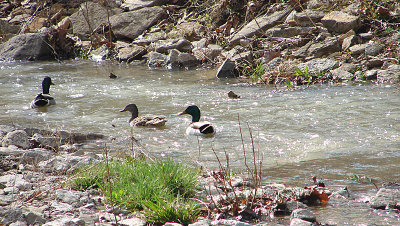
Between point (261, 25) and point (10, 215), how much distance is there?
12.8 meters

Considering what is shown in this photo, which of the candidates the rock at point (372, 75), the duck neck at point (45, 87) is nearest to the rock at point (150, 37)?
the duck neck at point (45, 87)

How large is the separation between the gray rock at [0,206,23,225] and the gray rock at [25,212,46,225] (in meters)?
0.06

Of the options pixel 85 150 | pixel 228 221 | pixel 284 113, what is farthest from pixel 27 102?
pixel 228 221

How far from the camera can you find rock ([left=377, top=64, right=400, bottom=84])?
10770 millimetres

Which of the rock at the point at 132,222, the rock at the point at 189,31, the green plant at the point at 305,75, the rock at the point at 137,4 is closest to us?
the rock at the point at 132,222

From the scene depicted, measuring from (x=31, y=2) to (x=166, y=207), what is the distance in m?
22.7

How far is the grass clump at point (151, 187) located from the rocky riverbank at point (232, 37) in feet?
24.7

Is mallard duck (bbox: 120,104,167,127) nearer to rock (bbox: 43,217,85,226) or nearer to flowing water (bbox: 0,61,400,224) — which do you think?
flowing water (bbox: 0,61,400,224)

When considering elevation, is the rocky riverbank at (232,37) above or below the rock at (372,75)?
above

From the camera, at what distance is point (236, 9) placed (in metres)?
17.3

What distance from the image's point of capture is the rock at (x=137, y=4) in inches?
A: 800

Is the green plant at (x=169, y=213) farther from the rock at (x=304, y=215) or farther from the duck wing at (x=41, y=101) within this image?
the duck wing at (x=41, y=101)

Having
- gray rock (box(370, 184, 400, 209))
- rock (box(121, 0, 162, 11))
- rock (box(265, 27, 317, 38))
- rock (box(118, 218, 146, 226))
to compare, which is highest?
rock (box(121, 0, 162, 11))

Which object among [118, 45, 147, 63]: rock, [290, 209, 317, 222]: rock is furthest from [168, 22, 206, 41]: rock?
[290, 209, 317, 222]: rock
